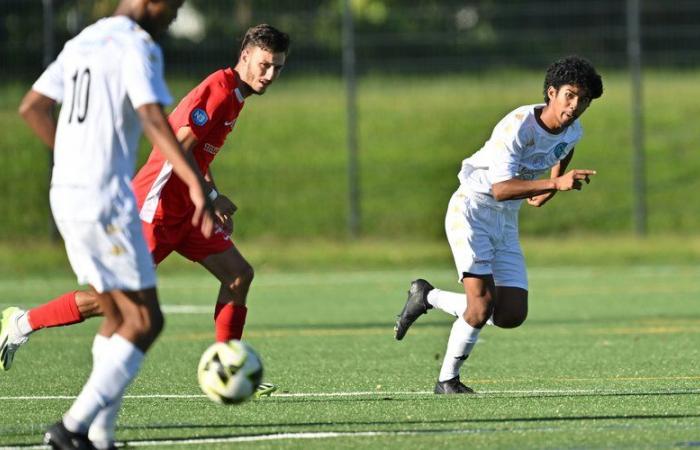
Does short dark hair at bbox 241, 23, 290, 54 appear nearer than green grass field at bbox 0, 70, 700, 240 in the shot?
Yes

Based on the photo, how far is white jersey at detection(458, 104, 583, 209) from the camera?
7879 mm

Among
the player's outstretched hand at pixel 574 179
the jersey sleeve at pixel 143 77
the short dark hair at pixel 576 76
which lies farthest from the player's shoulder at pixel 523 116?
the jersey sleeve at pixel 143 77

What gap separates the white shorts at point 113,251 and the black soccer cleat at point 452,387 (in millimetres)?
2881

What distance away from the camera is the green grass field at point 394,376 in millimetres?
6379

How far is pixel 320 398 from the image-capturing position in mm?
7797

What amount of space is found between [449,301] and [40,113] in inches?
140

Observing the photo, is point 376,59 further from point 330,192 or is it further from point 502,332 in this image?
point 502,332

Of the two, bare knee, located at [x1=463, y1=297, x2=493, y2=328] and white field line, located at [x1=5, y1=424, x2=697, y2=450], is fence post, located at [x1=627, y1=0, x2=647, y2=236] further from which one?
white field line, located at [x1=5, y1=424, x2=697, y2=450]

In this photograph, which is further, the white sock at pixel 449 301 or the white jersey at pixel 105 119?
the white sock at pixel 449 301

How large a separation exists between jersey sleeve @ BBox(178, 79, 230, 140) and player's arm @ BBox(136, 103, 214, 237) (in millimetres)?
2261

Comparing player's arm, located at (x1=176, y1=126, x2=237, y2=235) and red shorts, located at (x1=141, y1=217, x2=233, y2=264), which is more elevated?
player's arm, located at (x1=176, y1=126, x2=237, y2=235)

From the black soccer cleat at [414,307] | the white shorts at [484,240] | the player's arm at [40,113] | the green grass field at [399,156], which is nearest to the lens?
the player's arm at [40,113]

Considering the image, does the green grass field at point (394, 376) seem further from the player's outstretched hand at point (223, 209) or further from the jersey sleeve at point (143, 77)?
the jersey sleeve at point (143, 77)

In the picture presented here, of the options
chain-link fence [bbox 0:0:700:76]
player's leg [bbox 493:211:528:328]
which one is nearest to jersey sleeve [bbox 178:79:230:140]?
player's leg [bbox 493:211:528:328]
